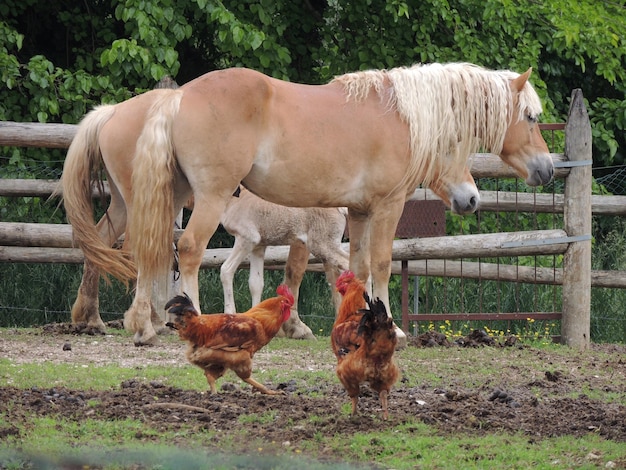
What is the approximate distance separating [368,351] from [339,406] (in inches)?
25.4

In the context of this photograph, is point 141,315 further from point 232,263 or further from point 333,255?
point 333,255

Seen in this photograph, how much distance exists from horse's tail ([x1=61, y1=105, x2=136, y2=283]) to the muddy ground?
1077 millimetres

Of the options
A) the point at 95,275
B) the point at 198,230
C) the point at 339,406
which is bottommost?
the point at 339,406

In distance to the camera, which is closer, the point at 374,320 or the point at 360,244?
the point at 374,320

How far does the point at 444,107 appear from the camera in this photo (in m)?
7.75

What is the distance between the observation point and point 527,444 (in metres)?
4.93

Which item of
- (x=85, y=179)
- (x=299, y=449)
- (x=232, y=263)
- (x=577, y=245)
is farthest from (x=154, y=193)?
(x=577, y=245)

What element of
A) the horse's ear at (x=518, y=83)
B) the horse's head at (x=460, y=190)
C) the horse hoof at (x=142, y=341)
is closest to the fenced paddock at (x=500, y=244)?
the horse's head at (x=460, y=190)

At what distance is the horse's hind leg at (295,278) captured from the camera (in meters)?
8.95

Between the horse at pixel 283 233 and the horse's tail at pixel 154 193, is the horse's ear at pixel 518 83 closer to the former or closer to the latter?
the horse at pixel 283 233

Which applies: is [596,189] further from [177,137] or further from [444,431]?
[444,431]

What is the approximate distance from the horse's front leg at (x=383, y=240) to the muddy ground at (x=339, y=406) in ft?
2.76

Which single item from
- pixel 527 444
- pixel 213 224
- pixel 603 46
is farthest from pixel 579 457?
pixel 603 46

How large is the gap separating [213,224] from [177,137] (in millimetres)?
646
